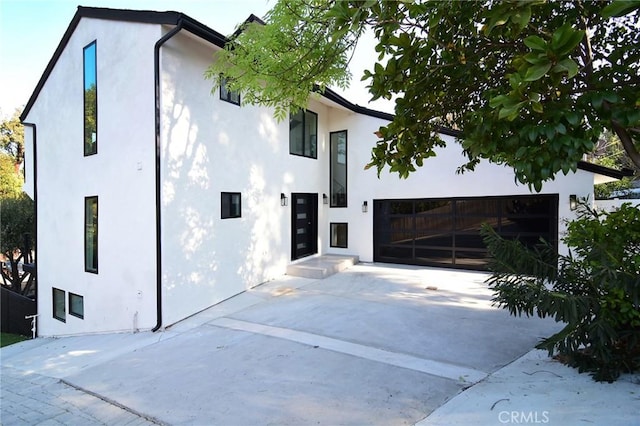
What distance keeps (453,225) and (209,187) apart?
21.7ft

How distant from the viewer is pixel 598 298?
3.51 meters

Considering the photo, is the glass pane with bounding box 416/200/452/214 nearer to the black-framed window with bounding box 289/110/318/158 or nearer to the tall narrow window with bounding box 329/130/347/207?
the tall narrow window with bounding box 329/130/347/207

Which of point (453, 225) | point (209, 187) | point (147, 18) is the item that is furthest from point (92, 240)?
point (453, 225)

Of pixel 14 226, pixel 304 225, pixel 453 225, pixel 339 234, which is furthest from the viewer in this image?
pixel 14 226

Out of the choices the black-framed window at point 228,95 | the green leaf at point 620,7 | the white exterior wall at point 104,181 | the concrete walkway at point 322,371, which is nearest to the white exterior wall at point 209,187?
the black-framed window at point 228,95

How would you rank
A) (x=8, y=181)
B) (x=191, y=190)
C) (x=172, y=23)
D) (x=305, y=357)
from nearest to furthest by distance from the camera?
(x=305, y=357) → (x=172, y=23) → (x=191, y=190) → (x=8, y=181)

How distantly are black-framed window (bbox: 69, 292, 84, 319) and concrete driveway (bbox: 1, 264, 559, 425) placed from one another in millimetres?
1298

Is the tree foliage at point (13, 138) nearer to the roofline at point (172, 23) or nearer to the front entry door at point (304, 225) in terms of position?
the roofline at point (172, 23)

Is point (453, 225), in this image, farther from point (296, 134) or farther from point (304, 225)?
point (296, 134)

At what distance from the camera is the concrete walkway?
10.7ft

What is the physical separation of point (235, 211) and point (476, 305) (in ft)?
17.9

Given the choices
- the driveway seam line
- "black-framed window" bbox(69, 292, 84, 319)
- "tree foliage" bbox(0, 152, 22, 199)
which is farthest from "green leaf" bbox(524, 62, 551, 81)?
"tree foliage" bbox(0, 152, 22, 199)

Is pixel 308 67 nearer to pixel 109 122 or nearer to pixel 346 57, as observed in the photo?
pixel 346 57

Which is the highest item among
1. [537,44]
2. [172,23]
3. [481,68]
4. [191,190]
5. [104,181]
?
[172,23]
